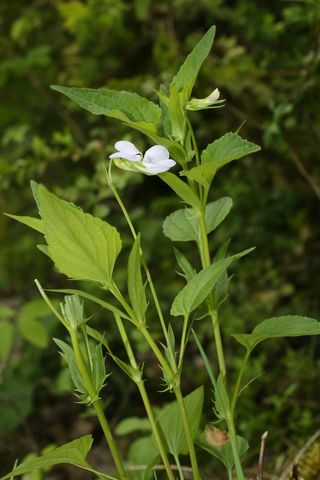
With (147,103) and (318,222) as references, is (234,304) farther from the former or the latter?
(147,103)

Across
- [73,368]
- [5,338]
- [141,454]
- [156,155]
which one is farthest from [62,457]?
[5,338]

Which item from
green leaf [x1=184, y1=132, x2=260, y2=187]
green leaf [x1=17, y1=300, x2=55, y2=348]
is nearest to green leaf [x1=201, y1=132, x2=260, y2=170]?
green leaf [x1=184, y1=132, x2=260, y2=187]

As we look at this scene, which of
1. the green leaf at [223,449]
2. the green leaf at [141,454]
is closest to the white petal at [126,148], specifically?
the green leaf at [223,449]

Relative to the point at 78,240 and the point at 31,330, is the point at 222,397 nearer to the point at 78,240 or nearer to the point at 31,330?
the point at 78,240

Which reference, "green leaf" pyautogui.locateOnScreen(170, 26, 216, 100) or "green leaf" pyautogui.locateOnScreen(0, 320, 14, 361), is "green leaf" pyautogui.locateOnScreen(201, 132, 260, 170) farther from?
"green leaf" pyautogui.locateOnScreen(0, 320, 14, 361)

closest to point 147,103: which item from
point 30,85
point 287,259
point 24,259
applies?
point 287,259

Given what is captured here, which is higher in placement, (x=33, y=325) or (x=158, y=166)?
(x=158, y=166)
